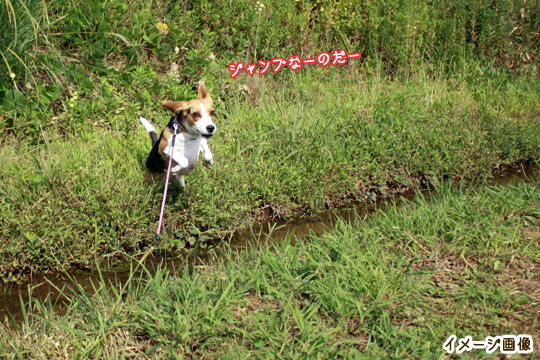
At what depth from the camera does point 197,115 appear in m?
3.36

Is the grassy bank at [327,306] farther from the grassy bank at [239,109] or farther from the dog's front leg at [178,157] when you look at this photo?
the grassy bank at [239,109]

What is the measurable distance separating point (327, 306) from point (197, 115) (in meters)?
1.40

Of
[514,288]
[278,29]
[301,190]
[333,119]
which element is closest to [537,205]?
[514,288]

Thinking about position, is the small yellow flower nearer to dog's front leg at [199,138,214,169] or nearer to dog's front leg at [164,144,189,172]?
dog's front leg at [199,138,214,169]

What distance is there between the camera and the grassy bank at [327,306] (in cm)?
261

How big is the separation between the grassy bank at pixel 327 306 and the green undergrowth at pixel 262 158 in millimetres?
1053

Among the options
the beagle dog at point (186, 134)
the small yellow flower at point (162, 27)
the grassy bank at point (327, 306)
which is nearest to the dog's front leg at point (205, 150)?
the beagle dog at point (186, 134)

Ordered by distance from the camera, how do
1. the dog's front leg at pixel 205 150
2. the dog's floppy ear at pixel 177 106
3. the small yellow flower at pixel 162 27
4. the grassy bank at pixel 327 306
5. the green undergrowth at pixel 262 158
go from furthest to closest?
the small yellow flower at pixel 162 27, the green undergrowth at pixel 262 158, the dog's front leg at pixel 205 150, the dog's floppy ear at pixel 177 106, the grassy bank at pixel 327 306

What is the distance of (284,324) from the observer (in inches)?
106

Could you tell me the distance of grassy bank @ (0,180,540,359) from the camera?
2611 millimetres

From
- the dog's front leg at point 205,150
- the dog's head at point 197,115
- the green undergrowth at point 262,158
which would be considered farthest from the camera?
the green undergrowth at point 262,158

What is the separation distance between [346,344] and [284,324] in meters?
0.32

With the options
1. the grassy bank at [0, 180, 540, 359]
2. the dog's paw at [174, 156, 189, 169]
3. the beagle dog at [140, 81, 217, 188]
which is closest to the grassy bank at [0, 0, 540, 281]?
the beagle dog at [140, 81, 217, 188]

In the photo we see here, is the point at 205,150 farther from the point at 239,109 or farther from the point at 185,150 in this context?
the point at 239,109
